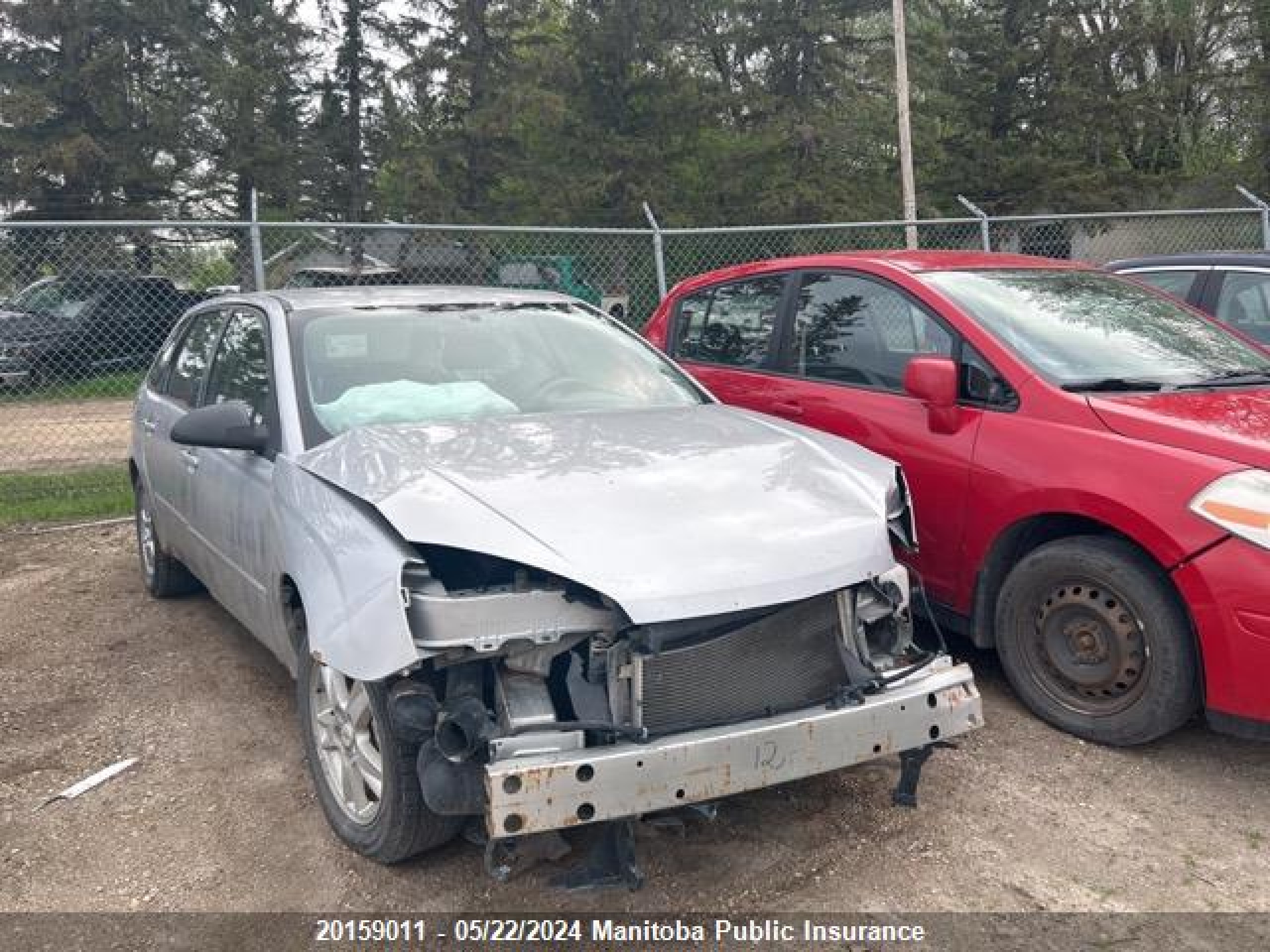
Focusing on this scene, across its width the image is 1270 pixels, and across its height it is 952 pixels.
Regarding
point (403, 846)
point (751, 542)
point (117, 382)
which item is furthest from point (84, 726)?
point (117, 382)

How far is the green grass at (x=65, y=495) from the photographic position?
734cm

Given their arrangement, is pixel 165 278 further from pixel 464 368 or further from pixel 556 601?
pixel 556 601

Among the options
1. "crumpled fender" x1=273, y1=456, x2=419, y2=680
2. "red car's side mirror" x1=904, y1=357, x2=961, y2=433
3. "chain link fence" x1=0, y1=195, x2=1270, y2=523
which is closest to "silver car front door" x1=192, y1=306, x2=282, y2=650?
"crumpled fender" x1=273, y1=456, x2=419, y2=680

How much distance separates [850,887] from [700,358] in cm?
322

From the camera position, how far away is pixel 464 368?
153 inches

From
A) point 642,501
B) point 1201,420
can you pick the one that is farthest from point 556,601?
point 1201,420

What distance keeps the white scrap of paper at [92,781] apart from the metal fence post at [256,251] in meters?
4.39

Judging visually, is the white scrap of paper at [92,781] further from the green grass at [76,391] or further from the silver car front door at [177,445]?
the green grass at [76,391]

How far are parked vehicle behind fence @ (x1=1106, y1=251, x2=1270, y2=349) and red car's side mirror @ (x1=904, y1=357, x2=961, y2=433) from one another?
248cm

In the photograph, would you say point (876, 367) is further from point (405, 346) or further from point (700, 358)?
point (405, 346)

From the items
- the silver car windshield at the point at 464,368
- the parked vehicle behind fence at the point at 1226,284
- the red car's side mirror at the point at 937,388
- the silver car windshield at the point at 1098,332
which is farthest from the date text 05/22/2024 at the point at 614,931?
the parked vehicle behind fence at the point at 1226,284

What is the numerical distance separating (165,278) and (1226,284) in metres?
9.76

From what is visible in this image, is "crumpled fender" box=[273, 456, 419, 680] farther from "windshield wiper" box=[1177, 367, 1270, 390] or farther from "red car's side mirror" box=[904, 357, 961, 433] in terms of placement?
"windshield wiper" box=[1177, 367, 1270, 390]

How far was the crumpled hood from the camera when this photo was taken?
253 cm
